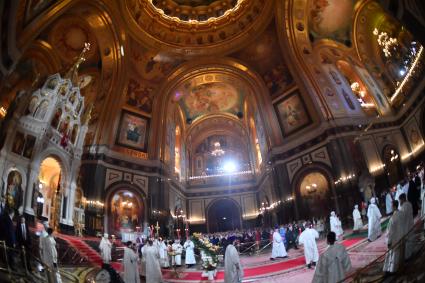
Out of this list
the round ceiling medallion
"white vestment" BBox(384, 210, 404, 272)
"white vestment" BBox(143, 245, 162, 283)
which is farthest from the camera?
the round ceiling medallion

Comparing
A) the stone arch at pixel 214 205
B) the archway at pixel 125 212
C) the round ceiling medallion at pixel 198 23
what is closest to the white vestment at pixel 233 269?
the archway at pixel 125 212

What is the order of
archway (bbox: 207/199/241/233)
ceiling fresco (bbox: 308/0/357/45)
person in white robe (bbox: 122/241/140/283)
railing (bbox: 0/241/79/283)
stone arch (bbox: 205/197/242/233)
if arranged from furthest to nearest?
archway (bbox: 207/199/241/233) → stone arch (bbox: 205/197/242/233) → ceiling fresco (bbox: 308/0/357/45) → person in white robe (bbox: 122/241/140/283) → railing (bbox: 0/241/79/283)

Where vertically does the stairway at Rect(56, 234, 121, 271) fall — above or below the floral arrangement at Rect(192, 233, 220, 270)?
above

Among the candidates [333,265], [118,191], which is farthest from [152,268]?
[118,191]

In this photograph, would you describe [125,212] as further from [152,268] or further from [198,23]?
[198,23]

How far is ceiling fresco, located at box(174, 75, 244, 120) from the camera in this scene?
2511 centimetres

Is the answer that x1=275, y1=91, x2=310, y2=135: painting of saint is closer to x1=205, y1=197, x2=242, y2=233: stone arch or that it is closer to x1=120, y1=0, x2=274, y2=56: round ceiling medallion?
x1=120, y1=0, x2=274, y2=56: round ceiling medallion

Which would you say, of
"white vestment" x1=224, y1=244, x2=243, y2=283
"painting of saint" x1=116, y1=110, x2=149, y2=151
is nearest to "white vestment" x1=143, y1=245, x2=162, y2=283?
"white vestment" x1=224, y1=244, x2=243, y2=283

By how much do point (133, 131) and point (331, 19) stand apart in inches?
619

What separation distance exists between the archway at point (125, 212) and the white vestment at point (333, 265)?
1470 cm

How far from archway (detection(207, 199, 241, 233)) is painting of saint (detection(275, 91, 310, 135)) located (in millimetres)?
10834

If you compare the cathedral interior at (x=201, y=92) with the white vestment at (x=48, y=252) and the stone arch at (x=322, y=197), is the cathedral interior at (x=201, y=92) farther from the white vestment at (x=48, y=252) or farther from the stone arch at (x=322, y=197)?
the white vestment at (x=48, y=252)

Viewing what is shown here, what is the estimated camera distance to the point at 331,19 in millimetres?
19609

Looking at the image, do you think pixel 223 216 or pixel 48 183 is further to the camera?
pixel 223 216
